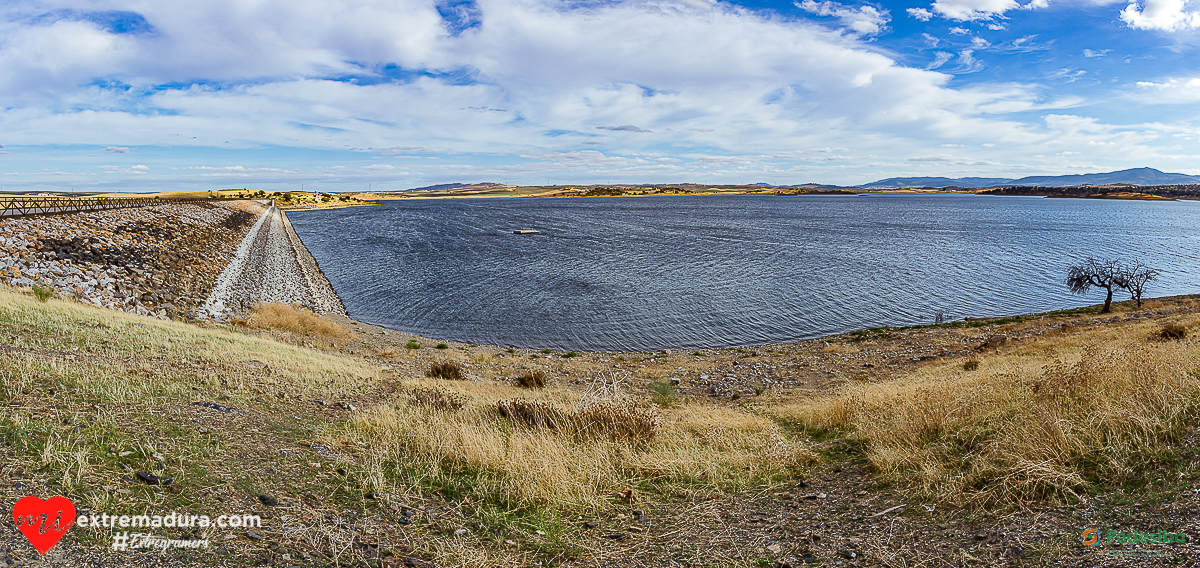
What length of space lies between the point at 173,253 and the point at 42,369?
3577 cm

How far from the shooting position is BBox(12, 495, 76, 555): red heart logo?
410 cm

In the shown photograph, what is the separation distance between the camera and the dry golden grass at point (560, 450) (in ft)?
20.0

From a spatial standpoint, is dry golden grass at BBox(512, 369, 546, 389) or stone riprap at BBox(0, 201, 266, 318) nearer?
dry golden grass at BBox(512, 369, 546, 389)

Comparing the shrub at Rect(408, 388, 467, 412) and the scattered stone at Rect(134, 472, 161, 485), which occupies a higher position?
the scattered stone at Rect(134, 472, 161, 485)

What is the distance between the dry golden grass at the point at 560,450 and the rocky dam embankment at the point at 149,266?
71.7ft

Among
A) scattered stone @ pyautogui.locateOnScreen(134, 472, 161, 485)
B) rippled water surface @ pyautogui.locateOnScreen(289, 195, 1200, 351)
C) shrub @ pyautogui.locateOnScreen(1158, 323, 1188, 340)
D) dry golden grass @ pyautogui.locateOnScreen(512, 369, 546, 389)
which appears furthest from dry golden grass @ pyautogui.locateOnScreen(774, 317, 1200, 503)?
rippled water surface @ pyautogui.locateOnScreen(289, 195, 1200, 351)

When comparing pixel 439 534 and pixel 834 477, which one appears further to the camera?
pixel 834 477

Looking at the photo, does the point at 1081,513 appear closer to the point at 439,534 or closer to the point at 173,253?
the point at 439,534

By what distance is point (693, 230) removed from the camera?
87.2m

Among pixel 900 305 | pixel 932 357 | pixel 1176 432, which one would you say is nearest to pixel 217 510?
pixel 1176 432

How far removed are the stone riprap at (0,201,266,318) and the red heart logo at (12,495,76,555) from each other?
2285 centimetres

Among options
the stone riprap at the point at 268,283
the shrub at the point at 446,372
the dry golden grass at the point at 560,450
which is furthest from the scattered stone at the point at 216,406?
the stone riprap at the point at 268,283
